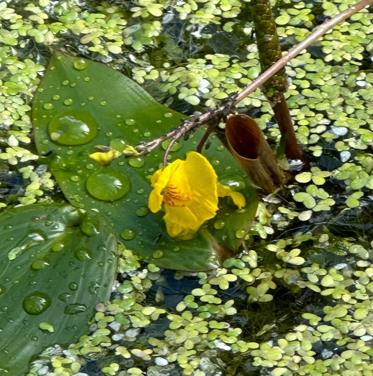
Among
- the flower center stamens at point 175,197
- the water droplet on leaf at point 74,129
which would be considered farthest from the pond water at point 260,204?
the flower center stamens at point 175,197

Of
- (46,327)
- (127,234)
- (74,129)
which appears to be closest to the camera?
(46,327)

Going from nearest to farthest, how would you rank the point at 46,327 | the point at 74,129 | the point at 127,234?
the point at 46,327 < the point at 127,234 < the point at 74,129

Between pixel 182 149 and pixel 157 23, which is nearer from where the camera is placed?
pixel 182 149

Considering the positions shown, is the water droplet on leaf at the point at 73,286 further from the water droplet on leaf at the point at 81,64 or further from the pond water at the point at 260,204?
the water droplet on leaf at the point at 81,64

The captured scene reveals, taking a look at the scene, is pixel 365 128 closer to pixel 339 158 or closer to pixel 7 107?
pixel 339 158

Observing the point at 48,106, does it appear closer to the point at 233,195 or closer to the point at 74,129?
the point at 74,129

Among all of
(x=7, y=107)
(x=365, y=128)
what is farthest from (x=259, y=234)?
(x=7, y=107)

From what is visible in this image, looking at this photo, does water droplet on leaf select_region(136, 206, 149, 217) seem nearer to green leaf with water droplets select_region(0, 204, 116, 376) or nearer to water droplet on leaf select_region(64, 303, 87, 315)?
green leaf with water droplets select_region(0, 204, 116, 376)

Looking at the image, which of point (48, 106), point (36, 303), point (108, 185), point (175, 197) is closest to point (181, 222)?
point (175, 197)
